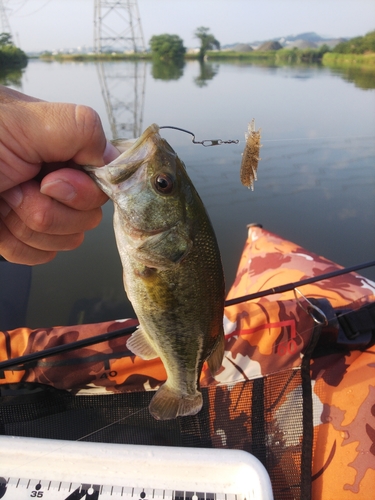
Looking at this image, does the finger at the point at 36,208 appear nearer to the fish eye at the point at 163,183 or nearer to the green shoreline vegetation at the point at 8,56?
the fish eye at the point at 163,183

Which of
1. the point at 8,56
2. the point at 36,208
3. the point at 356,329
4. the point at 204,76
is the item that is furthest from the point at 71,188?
the point at 8,56

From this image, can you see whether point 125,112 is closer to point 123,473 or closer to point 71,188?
point 71,188

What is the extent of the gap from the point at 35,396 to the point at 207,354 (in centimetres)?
128

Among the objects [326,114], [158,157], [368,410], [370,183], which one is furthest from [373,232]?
[326,114]

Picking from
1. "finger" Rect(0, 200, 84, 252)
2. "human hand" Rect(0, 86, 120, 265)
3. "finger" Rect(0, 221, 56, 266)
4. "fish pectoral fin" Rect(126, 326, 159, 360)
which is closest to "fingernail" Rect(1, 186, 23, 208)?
"human hand" Rect(0, 86, 120, 265)

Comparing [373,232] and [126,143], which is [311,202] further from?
[126,143]

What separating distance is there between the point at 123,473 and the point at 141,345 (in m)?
0.71

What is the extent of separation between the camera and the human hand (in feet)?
3.77

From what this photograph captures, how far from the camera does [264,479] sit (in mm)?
1555

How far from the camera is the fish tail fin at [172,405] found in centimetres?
145

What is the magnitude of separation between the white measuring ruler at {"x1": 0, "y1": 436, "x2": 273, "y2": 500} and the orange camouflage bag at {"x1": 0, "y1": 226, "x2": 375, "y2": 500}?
412 millimetres

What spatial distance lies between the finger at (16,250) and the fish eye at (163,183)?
79cm

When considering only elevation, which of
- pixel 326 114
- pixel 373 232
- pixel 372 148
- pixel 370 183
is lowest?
pixel 373 232

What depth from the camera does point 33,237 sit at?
153cm
